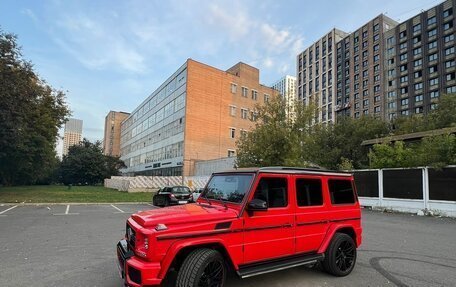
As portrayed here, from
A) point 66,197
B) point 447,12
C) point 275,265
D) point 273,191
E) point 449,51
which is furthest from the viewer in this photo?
point 447,12

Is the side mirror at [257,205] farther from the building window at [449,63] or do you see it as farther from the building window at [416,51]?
the building window at [416,51]

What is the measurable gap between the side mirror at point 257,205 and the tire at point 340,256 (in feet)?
6.35

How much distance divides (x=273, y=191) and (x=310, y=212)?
89 cm

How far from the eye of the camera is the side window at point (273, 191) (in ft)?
18.1

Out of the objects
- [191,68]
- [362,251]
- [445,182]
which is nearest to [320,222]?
[362,251]

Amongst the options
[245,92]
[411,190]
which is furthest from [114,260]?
[245,92]

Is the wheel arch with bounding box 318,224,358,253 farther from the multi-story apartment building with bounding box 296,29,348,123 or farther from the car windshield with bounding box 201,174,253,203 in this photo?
the multi-story apartment building with bounding box 296,29,348,123

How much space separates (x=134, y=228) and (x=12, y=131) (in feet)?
78.9

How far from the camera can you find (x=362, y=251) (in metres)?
8.51

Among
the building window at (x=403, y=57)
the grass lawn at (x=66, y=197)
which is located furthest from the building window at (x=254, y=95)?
the building window at (x=403, y=57)

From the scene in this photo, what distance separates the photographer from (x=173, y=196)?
23.1 meters

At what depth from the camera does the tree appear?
23.7 metres

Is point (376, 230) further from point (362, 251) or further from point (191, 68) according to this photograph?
point (191, 68)

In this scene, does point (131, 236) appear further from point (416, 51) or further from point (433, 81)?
point (416, 51)
